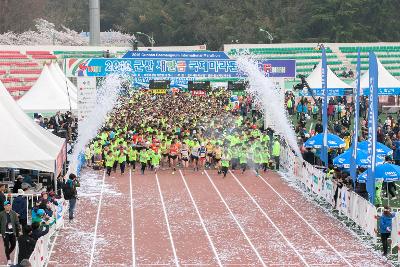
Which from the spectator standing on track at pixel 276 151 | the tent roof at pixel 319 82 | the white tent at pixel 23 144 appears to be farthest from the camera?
the tent roof at pixel 319 82

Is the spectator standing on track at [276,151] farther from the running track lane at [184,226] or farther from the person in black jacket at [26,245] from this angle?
the person in black jacket at [26,245]

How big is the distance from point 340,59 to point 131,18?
39.7 meters

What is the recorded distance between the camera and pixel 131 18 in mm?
115812

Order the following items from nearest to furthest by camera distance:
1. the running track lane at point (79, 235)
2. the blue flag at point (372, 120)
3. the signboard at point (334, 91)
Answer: the running track lane at point (79, 235), the blue flag at point (372, 120), the signboard at point (334, 91)

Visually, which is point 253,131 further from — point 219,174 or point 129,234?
point 129,234

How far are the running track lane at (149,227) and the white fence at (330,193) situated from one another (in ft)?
16.1

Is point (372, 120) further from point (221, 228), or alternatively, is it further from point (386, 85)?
point (386, 85)

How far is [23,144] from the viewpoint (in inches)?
951

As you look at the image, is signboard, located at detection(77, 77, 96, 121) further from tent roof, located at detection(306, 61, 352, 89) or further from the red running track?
tent roof, located at detection(306, 61, 352, 89)

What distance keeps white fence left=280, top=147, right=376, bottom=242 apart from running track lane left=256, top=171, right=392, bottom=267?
15.5 inches

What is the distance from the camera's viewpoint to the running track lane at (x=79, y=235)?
2080cm

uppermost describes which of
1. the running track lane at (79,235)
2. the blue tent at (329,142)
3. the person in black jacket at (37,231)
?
the blue tent at (329,142)

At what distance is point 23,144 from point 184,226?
15.4 ft

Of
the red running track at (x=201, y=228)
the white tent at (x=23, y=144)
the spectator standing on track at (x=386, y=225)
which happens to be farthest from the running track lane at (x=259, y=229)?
the white tent at (x=23, y=144)
